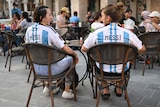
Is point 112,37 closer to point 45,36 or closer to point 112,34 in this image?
point 112,34

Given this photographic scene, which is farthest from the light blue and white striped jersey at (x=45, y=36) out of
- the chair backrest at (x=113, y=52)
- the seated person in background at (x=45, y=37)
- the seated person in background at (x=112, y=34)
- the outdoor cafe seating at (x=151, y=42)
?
the outdoor cafe seating at (x=151, y=42)

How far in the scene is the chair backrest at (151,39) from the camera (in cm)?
417

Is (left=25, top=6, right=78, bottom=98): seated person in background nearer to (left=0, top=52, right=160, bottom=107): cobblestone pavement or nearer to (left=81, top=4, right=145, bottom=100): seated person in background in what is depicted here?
(left=81, top=4, right=145, bottom=100): seated person in background

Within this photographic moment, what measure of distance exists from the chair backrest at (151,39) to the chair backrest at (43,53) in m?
2.00

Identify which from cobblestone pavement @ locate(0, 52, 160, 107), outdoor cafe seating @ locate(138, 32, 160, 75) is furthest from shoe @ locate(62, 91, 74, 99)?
outdoor cafe seating @ locate(138, 32, 160, 75)

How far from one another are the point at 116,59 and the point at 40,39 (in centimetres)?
91

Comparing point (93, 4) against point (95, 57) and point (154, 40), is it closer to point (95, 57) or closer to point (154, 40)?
point (154, 40)

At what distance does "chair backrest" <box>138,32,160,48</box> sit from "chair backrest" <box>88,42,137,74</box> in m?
1.75

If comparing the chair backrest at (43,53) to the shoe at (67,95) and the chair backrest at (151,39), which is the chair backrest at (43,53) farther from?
the chair backrest at (151,39)

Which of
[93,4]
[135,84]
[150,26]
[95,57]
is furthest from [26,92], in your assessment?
[93,4]

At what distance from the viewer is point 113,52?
246 centimetres

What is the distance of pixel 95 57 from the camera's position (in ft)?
8.48

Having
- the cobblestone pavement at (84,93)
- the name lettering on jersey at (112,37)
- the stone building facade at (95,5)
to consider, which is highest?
the stone building facade at (95,5)

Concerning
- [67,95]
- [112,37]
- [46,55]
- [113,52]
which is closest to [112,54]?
[113,52]
